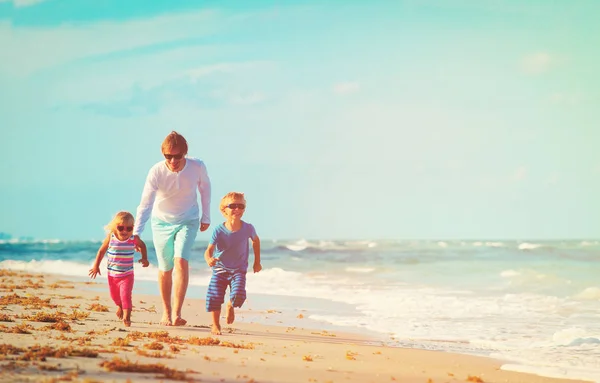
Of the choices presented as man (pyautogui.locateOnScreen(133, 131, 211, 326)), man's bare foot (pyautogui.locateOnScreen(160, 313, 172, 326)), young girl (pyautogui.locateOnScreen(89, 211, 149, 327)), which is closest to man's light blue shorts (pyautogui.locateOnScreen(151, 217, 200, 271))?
man (pyautogui.locateOnScreen(133, 131, 211, 326))

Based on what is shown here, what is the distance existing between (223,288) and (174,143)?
5.49ft

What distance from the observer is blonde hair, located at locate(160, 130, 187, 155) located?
7203 millimetres

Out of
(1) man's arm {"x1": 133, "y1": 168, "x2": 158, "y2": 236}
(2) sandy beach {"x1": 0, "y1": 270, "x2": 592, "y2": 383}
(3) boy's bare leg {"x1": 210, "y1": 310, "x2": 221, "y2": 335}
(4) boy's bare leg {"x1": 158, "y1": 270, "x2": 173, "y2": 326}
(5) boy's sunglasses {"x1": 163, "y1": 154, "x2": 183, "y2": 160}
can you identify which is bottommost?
(2) sandy beach {"x1": 0, "y1": 270, "x2": 592, "y2": 383}

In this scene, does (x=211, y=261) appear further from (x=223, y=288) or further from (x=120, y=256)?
(x=120, y=256)

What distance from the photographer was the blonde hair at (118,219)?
6.98m

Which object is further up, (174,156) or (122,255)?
(174,156)

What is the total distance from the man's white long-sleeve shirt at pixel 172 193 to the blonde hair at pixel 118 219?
16cm

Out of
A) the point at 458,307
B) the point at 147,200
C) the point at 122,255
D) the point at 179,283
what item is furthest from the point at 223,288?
the point at 458,307

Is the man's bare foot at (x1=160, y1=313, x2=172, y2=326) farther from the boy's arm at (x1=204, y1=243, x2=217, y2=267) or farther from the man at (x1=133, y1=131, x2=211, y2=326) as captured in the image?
the boy's arm at (x1=204, y1=243, x2=217, y2=267)

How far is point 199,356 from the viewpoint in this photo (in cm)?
529

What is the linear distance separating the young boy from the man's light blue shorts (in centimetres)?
44

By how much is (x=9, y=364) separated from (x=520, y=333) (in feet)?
21.7

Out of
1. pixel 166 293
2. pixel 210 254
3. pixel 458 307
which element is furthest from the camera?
pixel 458 307

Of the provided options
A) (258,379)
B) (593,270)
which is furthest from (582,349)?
(593,270)
